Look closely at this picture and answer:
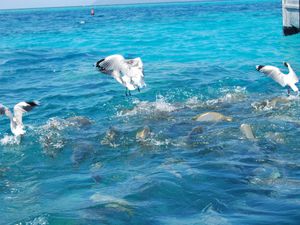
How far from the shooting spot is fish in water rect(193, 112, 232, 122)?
11492 millimetres

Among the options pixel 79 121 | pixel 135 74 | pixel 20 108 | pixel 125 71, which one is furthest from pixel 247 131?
pixel 20 108

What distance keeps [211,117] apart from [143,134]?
192cm

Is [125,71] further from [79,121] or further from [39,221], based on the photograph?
[39,221]

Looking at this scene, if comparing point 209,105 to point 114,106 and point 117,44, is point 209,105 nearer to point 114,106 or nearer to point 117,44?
point 114,106

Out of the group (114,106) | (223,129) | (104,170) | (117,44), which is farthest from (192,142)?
(117,44)

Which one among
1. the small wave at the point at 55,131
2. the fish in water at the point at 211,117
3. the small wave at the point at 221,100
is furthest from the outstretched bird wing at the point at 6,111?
the small wave at the point at 221,100

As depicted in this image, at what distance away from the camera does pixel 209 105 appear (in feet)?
43.7

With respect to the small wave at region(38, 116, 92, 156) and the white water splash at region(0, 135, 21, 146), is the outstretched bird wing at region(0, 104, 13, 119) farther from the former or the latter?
the small wave at region(38, 116, 92, 156)

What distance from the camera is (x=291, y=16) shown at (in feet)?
84.3

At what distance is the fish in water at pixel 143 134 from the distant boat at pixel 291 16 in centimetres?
1575

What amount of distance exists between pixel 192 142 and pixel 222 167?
164 centimetres

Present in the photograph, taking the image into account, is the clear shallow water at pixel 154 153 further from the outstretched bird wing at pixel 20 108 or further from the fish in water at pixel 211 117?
the outstretched bird wing at pixel 20 108

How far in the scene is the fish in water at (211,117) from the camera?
1149 cm

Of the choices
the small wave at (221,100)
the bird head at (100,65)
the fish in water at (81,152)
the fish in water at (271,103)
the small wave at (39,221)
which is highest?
the bird head at (100,65)
